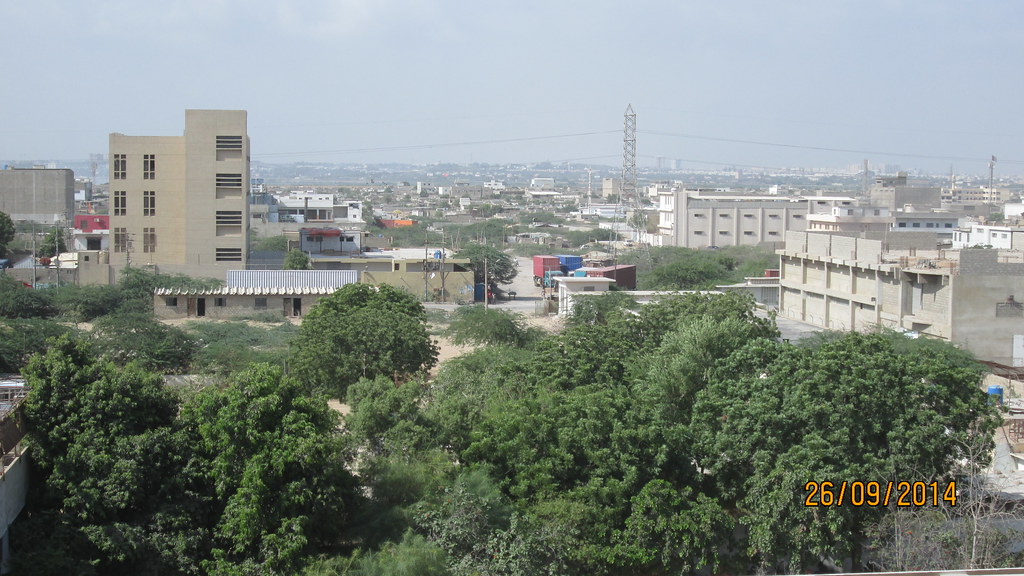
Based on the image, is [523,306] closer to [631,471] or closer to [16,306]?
[16,306]

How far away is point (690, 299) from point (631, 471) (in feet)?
35.3

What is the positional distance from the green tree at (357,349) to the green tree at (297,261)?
19.6 m

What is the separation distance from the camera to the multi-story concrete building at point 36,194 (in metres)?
72.8

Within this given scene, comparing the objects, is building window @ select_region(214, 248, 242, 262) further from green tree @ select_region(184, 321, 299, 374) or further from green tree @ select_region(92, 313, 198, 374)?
green tree @ select_region(92, 313, 198, 374)

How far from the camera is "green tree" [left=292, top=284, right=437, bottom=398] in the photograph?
2142 centimetres

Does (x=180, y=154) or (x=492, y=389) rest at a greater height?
(x=180, y=154)

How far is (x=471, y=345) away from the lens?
29.3m

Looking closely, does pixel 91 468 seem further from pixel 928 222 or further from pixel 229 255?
pixel 928 222

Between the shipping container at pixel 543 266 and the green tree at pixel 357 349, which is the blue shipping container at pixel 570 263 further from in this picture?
the green tree at pixel 357 349

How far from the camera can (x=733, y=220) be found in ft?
238

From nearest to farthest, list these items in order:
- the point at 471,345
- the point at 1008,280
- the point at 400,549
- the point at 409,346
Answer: the point at 400,549 → the point at 409,346 → the point at 1008,280 → the point at 471,345

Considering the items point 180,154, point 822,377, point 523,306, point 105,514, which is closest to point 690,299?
point 822,377

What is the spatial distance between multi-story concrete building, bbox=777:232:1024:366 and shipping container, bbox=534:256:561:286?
1511cm

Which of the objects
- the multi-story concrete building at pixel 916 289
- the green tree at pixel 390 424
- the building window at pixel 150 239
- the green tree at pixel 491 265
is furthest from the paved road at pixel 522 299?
the green tree at pixel 390 424
